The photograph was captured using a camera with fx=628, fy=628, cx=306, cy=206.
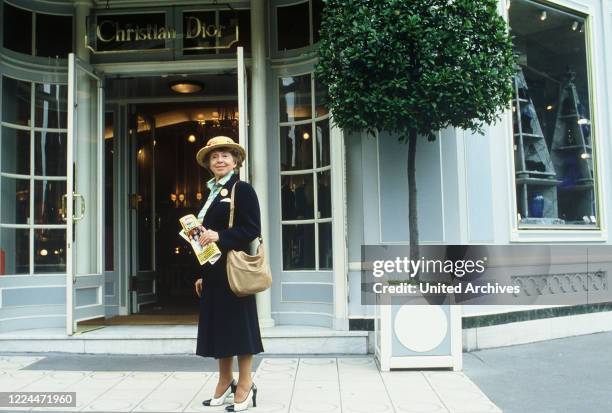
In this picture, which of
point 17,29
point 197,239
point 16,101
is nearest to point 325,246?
point 197,239

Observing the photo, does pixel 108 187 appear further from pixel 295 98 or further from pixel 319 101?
pixel 319 101

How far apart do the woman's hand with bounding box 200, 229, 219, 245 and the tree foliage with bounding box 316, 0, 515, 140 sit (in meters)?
1.79

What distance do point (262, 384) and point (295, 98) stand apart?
10.9 ft

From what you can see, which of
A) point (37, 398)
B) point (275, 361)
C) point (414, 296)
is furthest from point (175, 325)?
point (414, 296)

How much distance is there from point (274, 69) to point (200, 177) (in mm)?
5378

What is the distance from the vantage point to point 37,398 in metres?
4.69

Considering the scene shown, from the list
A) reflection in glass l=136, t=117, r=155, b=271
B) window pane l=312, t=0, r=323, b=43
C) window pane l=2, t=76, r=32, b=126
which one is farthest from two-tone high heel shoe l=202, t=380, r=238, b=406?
reflection in glass l=136, t=117, r=155, b=271

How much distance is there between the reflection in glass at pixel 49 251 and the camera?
6.83 meters

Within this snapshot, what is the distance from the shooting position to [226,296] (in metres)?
4.24

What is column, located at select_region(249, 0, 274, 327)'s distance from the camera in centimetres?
681

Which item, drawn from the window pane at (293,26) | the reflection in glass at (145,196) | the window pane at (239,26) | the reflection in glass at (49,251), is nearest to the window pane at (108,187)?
the reflection in glass at (145,196)

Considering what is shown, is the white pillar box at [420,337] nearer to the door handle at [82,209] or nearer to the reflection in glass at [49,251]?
the door handle at [82,209]

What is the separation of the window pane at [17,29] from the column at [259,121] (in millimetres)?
2492

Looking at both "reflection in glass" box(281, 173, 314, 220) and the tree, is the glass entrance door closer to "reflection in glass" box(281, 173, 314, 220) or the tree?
"reflection in glass" box(281, 173, 314, 220)
